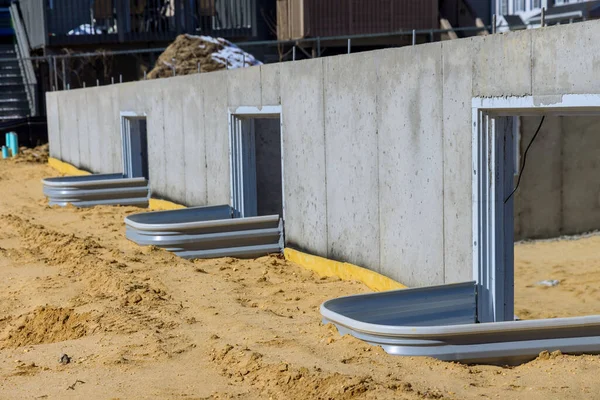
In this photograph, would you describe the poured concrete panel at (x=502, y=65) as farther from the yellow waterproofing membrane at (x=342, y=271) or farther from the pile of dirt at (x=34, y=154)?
the pile of dirt at (x=34, y=154)

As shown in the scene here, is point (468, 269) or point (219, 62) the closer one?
point (468, 269)

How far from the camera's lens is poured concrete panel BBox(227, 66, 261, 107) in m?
12.1

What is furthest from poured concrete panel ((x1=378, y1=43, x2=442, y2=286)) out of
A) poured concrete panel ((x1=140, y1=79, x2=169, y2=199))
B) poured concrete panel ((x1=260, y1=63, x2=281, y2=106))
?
poured concrete panel ((x1=140, y1=79, x2=169, y2=199))

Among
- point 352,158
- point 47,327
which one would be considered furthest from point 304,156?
point 47,327

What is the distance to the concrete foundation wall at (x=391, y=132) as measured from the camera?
7.11 meters

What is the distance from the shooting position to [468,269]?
7.83m

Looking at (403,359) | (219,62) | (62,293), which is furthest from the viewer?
(219,62)

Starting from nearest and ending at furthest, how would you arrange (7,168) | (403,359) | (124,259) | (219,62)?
(403,359) < (124,259) < (219,62) < (7,168)

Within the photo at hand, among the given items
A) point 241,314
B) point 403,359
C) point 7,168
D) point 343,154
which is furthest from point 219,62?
point 403,359

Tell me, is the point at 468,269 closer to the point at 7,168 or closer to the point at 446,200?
the point at 446,200

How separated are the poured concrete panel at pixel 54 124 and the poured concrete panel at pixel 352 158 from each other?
15688mm

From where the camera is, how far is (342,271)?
998 centimetres

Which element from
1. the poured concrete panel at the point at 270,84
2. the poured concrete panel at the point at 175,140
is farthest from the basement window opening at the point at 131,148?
the poured concrete panel at the point at 270,84

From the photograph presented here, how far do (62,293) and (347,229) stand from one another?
309 cm
